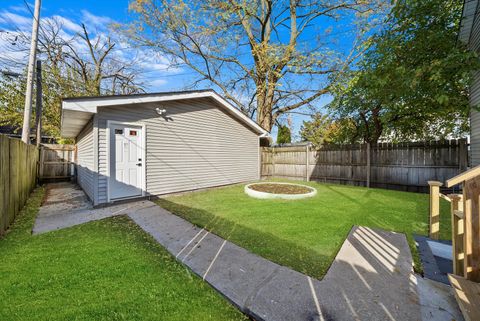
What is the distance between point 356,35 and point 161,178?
1250 cm

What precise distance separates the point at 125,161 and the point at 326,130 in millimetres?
18052

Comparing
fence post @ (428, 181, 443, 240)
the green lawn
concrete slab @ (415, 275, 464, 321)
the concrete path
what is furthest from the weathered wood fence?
the concrete path

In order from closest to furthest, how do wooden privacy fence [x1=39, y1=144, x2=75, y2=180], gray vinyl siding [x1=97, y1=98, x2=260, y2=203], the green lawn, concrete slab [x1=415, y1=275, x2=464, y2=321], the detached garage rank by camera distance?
concrete slab [x1=415, y1=275, x2=464, y2=321]
the green lawn
the detached garage
gray vinyl siding [x1=97, y1=98, x2=260, y2=203]
wooden privacy fence [x1=39, y1=144, x2=75, y2=180]

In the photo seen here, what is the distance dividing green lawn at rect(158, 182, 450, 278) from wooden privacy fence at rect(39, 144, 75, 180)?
26.1 feet

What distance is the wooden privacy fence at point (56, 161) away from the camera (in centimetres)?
1009

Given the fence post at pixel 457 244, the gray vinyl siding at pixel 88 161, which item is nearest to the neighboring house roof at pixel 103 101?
the gray vinyl siding at pixel 88 161

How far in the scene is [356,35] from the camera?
36.6 feet

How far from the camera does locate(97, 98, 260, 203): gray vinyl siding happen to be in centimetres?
598

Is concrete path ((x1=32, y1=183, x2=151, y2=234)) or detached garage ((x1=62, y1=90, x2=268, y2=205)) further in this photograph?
detached garage ((x1=62, y1=90, x2=268, y2=205))

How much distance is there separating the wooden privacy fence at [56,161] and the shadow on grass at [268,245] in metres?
9.65

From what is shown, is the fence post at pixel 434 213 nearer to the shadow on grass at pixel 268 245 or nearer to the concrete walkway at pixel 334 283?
the concrete walkway at pixel 334 283

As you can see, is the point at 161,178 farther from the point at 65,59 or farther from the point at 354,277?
the point at 65,59

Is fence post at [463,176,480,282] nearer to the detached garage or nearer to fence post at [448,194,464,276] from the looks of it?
fence post at [448,194,464,276]

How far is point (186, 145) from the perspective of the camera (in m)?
7.56
